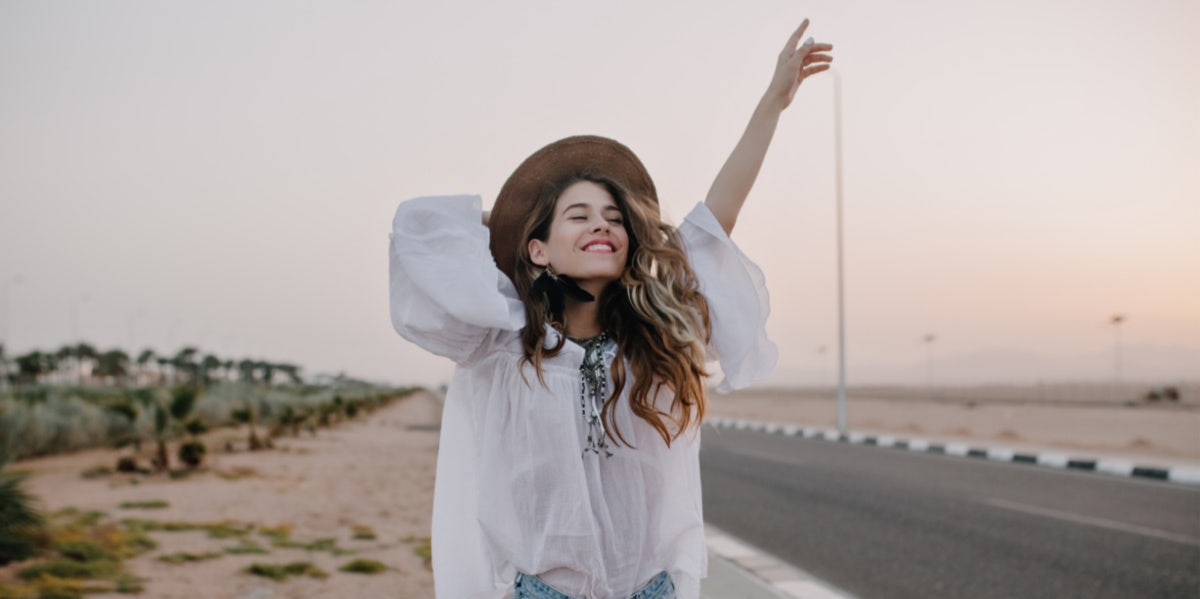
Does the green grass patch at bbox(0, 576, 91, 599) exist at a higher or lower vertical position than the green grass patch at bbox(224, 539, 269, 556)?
higher

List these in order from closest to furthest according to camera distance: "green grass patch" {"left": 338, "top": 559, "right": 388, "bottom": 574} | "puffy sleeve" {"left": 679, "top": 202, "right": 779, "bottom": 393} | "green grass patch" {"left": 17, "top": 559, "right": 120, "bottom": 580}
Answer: "puffy sleeve" {"left": 679, "top": 202, "right": 779, "bottom": 393} < "green grass patch" {"left": 17, "top": 559, "right": 120, "bottom": 580} < "green grass patch" {"left": 338, "top": 559, "right": 388, "bottom": 574}

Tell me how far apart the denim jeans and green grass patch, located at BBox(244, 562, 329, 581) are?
4.94m

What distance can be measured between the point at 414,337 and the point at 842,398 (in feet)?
73.6

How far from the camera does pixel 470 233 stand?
6.66 feet

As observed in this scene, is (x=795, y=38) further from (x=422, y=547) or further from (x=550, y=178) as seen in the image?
(x=422, y=547)

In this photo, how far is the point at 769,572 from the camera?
20.2ft

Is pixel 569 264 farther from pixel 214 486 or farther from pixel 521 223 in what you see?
pixel 214 486

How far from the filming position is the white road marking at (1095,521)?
7.83 m

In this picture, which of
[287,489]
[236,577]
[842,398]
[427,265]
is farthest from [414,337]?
[842,398]

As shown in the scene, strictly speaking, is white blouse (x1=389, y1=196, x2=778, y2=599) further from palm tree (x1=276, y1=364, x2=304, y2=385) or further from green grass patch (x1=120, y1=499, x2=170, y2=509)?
palm tree (x1=276, y1=364, x2=304, y2=385)

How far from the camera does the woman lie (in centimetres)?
189

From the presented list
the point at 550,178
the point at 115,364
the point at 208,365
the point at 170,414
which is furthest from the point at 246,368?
the point at 550,178

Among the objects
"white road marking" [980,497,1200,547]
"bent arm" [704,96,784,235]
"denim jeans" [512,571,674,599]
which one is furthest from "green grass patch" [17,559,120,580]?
"white road marking" [980,497,1200,547]

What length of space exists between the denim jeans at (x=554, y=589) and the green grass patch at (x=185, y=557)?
19.1 ft
